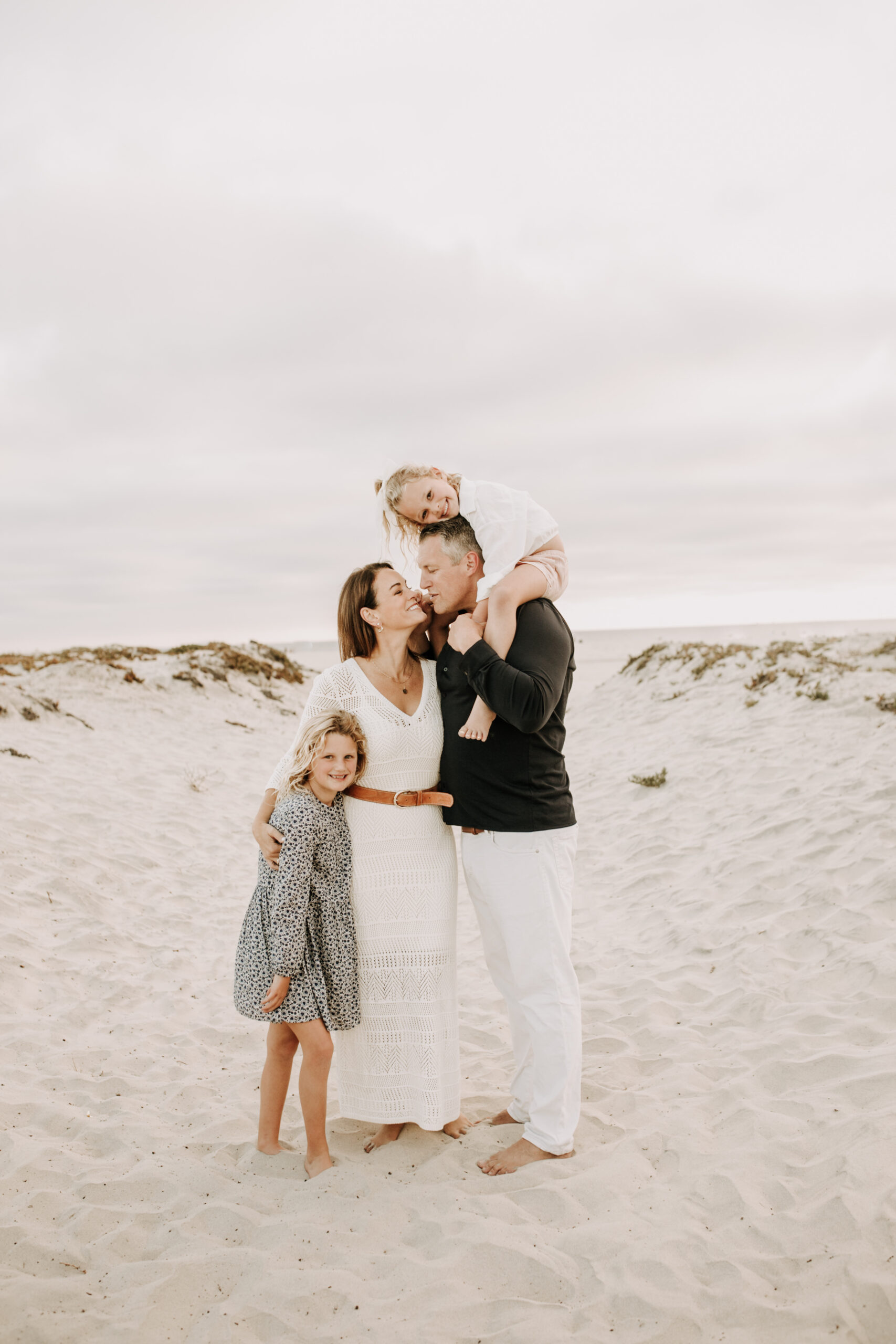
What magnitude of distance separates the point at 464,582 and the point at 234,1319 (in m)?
2.55

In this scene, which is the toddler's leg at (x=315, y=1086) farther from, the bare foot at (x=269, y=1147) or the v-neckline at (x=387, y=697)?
the v-neckline at (x=387, y=697)

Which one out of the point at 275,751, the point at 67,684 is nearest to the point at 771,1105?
the point at 275,751

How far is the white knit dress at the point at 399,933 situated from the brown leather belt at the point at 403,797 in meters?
0.02

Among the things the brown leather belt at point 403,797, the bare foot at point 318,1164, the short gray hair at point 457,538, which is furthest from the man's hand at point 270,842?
the short gray hair at point 457,538

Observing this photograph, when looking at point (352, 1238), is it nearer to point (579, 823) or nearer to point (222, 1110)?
point (222, 1110)

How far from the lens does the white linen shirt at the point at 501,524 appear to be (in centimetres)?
323

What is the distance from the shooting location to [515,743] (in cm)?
321

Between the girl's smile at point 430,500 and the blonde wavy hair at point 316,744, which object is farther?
the girl's smile at point 430,500

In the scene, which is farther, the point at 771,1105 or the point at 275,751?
the point at 275,751

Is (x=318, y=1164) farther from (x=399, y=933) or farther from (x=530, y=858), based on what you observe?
(x=530, y=858)

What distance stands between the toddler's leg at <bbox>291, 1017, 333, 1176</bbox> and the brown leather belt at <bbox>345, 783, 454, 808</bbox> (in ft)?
2.78

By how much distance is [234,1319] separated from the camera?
2.50 metres

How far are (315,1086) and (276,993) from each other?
445 mm

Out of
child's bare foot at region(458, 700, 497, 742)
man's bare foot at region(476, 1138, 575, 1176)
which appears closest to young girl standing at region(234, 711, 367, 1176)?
child's bare foot at region(458, 700, 497, 742)
